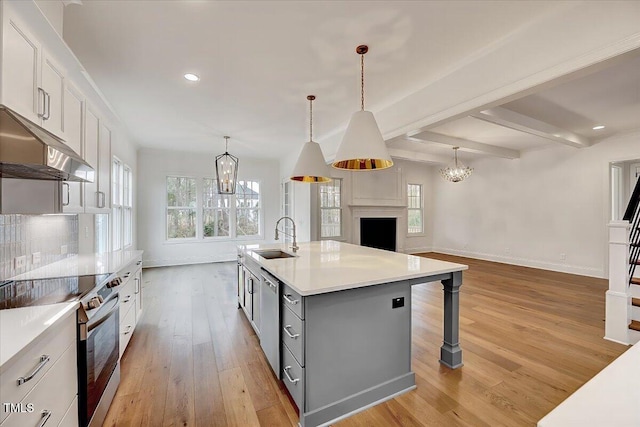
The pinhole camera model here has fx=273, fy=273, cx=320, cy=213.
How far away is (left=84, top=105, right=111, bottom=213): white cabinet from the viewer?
8.30 feet

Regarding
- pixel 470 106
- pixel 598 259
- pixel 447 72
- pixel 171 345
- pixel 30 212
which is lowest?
pixel 171 345

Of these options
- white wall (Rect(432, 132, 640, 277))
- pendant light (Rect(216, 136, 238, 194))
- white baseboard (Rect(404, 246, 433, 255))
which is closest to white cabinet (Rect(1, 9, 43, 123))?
pendant light (Rect(216, 136, 238, 194))

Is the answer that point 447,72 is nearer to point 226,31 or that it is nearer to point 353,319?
point 226,31

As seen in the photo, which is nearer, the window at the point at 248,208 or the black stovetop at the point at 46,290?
the black stovetop at the point at 46,290

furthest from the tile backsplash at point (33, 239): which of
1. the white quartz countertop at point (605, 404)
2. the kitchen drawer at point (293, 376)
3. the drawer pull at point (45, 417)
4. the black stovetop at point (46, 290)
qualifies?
the white quartz countertop at point (605, 404)

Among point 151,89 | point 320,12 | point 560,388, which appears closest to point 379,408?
point 560,388

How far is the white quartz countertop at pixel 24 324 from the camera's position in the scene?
921mm

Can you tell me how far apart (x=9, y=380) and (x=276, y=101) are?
11.2ft

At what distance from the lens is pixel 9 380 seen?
0.91m

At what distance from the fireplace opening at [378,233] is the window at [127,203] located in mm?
5094

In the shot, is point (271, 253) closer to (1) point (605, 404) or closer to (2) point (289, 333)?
(2) point (289, 333)

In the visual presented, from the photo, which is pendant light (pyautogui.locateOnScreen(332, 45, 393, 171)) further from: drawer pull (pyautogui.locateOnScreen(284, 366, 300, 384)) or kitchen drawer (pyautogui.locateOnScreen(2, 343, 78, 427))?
kitchen drawer (pyautogui.locateOnScreen(2, 343, 78, 427))

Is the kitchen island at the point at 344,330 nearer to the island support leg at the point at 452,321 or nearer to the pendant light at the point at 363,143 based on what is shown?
the island support leg at the point at 452,321

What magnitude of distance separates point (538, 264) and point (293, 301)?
6735 mm
